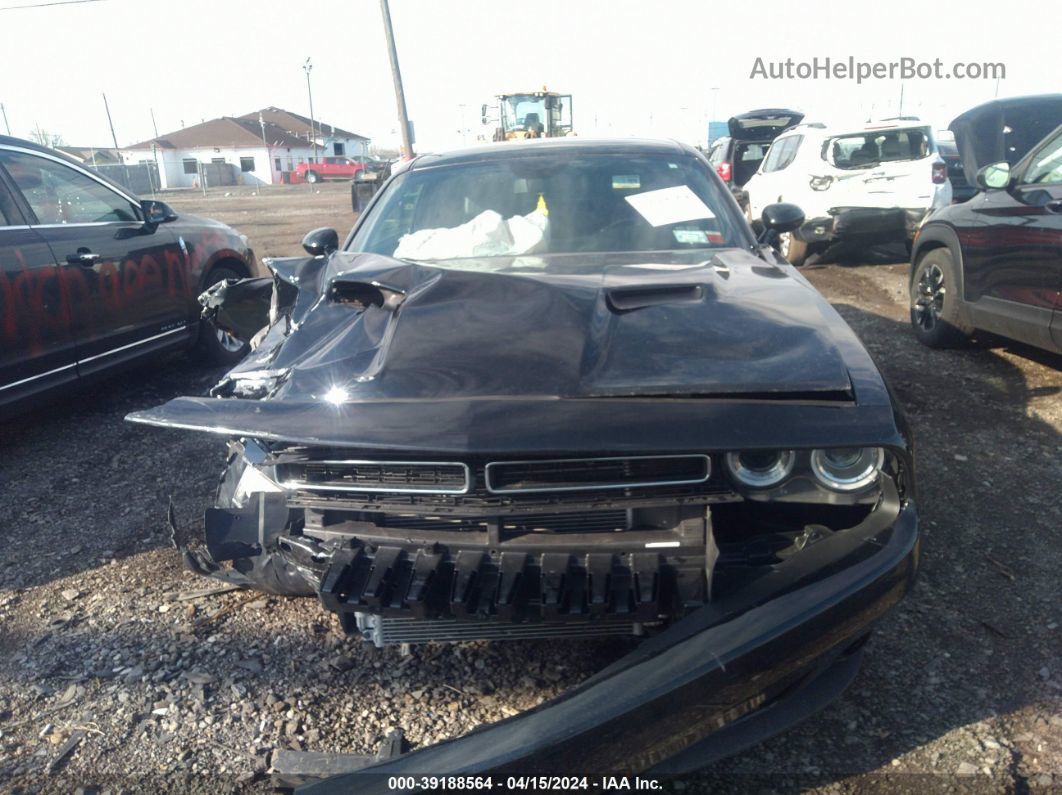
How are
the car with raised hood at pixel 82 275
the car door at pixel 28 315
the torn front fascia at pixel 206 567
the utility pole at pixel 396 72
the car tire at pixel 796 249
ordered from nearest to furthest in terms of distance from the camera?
1. the torn front fascia at pixel 206 567
2. the car door at pixel 28 315
3. the car with raised hood at pixel 82 275
4. the car tire at pixel 796 249
5. the utility pole at pixel 396 72

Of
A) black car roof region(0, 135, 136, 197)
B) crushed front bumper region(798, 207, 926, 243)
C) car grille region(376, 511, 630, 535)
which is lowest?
crushed front bumper region(798, 207, 926, 243)

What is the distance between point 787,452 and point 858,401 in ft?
0.68

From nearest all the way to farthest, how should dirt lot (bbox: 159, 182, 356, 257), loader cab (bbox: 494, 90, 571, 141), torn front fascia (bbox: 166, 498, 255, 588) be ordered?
torn front fascia (bbox: 166, 498, 255, 588) < dirt lot (bbox: 159, 182, 356, 257) < loader cab (bbox: 494, 90, 571, 141)

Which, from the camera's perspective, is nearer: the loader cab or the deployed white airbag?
the deployed white airbag

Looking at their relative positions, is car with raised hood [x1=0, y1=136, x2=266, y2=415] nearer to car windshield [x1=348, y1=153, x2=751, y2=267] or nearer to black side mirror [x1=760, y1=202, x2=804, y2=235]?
car windshield [x1=348, y1=153, x2=751, y2=267]

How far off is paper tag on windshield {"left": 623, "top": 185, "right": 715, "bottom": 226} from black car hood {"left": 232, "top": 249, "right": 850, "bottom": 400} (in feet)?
2.03

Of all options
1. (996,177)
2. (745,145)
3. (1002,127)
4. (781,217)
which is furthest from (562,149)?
(745,145)

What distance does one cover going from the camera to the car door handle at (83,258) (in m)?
4.93

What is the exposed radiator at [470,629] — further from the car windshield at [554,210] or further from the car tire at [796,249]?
the car tire at [796,249]

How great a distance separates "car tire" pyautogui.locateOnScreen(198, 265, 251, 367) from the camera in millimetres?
6312

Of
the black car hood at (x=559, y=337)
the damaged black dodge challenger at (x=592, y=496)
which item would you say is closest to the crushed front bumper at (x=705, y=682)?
the damaged black dodge challenger at (x=592, y=496)

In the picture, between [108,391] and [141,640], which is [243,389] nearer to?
[141,640]

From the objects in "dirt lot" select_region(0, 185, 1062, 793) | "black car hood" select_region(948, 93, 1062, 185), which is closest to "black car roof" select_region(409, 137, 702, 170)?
"dirt lot" select_region(0, 185, 1062, 793)

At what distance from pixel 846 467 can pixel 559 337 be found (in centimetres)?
81
